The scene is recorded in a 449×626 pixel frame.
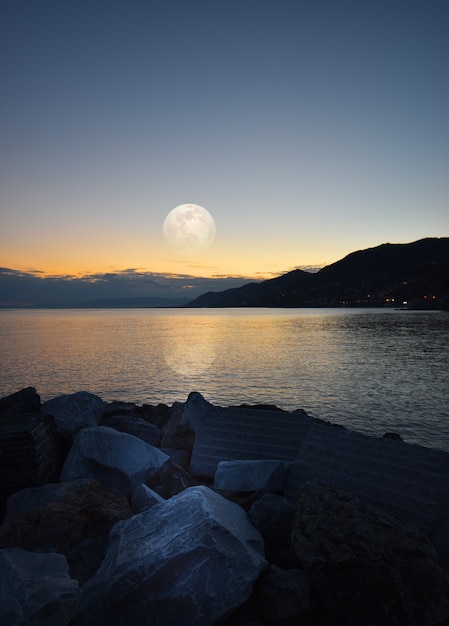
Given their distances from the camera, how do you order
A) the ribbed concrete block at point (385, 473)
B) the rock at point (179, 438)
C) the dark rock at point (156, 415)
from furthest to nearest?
the dark rock at point (156, 415) → the rock at point (179, 438) → the ribbed concrete block at point (385, 473)

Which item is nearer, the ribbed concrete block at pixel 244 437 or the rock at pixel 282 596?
the rock at pixel 282 596

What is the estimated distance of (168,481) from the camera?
19.5ft

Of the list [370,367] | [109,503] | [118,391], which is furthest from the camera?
[370,367]

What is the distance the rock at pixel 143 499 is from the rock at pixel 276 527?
Result: 1.24m

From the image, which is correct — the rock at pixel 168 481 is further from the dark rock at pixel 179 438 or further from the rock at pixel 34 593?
the rock at pixel 34 593

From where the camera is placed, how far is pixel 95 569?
4148 mm

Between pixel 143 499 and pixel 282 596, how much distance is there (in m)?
2.21

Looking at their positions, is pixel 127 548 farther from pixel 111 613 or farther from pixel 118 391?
pixel 118 391

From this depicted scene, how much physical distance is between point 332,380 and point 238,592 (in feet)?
89.3

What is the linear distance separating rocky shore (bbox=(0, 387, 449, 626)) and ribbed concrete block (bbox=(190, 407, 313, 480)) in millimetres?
840

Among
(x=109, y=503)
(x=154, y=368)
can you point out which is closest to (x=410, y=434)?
(x=109, y=503)

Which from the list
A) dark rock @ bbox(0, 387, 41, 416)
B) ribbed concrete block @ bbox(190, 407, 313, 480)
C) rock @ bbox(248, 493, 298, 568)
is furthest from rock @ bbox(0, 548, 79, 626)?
dark rock @ bbox(0, 387, 41, 416)

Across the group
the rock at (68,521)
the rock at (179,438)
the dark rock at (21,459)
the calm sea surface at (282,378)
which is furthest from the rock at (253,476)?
the calm sea surface at (282,378)

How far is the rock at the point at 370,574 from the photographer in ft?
11.8
